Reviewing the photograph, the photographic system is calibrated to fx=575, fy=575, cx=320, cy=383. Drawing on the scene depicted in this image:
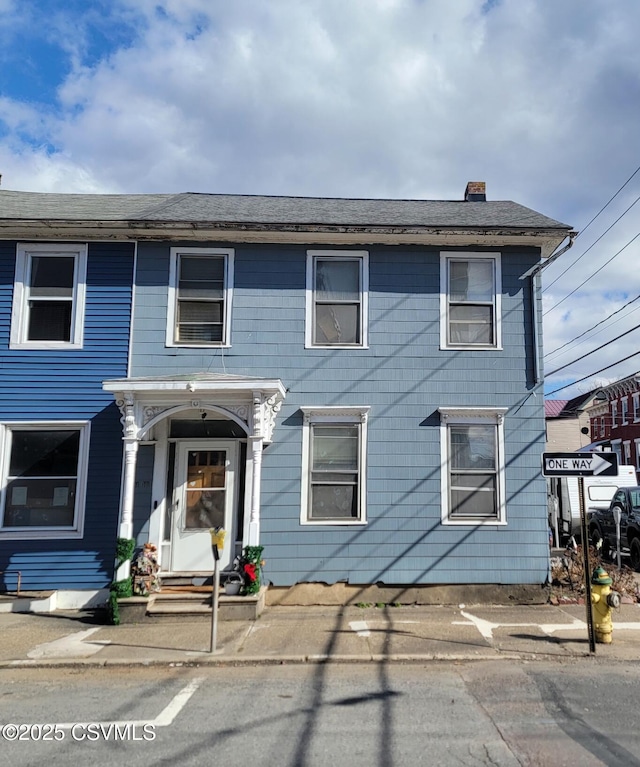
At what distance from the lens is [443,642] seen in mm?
7281

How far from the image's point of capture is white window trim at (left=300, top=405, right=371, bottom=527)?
9531 millimetres

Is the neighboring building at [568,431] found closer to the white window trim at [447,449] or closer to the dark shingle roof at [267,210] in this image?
the dark shingle roof at [267,210]

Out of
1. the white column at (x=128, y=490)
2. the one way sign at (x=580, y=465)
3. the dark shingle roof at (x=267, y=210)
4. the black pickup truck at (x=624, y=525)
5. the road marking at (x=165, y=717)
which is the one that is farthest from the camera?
the black pickup truck at (x=624, y=525)

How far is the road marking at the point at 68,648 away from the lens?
6781 millimetres

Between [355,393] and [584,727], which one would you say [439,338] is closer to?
[355,393]

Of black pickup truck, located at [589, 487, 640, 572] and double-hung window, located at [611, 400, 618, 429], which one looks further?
double-hung window, located at [611, 400, 618, 429]

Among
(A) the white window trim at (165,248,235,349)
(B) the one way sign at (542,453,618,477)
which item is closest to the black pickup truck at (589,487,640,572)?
(B) the one way sign at (542,453,618,477)

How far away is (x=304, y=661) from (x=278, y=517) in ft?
10.0

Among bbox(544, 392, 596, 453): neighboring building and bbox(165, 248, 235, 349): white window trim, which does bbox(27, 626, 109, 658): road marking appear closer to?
bbox(165, 248, 235, 349): white window trim

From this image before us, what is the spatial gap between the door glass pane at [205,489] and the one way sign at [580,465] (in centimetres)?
527

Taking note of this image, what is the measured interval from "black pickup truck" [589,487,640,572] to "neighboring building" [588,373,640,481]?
19.1 m

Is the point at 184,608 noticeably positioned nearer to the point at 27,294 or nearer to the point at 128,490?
the point at 128,490

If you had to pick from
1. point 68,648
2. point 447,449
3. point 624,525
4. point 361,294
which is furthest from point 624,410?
point 68,648

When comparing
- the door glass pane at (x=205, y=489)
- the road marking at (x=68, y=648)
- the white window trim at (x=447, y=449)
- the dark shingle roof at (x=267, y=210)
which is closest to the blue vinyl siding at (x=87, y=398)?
the dark shingle roof at (x=267, y=210)
